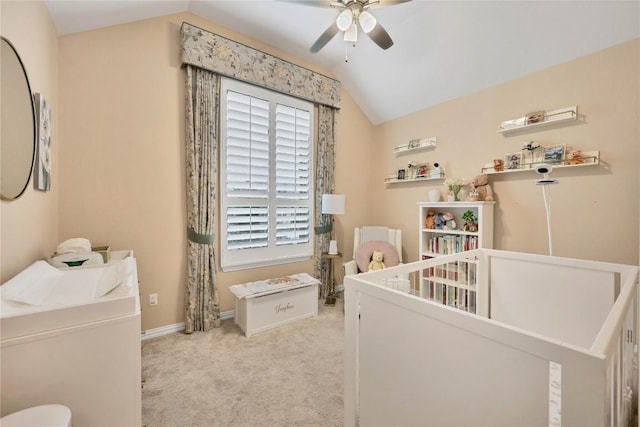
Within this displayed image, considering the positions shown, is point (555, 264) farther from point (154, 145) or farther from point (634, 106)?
point (154, 145)

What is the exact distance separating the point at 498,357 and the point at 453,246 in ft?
8.11

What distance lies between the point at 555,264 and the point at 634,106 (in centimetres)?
Answer: 155

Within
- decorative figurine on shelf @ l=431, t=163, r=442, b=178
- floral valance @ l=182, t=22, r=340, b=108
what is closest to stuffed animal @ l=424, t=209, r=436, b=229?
decorative figurine on shelf @ l=431, t=163, r=442, b=178

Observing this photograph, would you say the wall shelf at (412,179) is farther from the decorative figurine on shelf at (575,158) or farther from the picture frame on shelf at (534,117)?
the decorative figurine on shelf at (575,158)

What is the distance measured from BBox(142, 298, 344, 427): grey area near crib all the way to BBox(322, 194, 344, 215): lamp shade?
1.35m

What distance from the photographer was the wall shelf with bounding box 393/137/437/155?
3.24 m

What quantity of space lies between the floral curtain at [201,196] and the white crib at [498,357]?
1868mm

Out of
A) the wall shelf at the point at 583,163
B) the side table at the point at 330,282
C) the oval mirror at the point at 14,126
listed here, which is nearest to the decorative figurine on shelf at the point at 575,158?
the wall shelf at the point at 583,163

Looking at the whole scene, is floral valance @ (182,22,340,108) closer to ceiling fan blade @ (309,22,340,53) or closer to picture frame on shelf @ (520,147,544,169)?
ceiling fan blade @ (309,22,340,53)

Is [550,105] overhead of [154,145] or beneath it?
overhead

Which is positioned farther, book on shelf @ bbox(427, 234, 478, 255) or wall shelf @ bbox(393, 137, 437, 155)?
wall shelf @ bbox(393, 137, 437, 155)

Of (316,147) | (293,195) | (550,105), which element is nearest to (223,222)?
(293,195)

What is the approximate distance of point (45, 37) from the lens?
168 centimetres

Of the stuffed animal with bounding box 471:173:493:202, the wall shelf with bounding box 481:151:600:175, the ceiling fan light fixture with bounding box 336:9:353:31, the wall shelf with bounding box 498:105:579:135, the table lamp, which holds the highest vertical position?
the ceiling fan light fixture with bounding box 336:9:353:31
